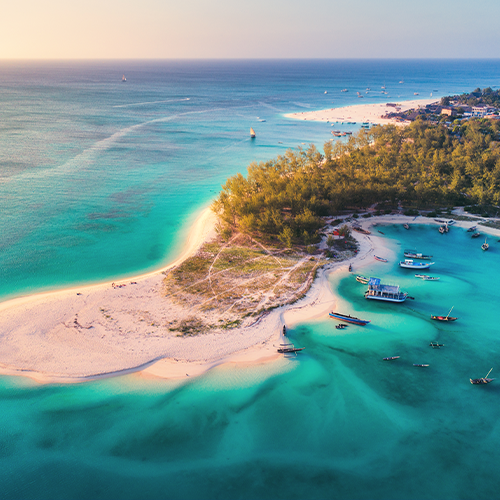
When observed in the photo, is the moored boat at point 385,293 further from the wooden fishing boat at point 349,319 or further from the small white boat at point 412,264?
the small white boat at point 412,264

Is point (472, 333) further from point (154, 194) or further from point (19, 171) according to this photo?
point (19, 171)

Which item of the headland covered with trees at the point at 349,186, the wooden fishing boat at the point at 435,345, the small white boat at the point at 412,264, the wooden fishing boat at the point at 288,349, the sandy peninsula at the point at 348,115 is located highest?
the sandy peninsula at the point at 348,115

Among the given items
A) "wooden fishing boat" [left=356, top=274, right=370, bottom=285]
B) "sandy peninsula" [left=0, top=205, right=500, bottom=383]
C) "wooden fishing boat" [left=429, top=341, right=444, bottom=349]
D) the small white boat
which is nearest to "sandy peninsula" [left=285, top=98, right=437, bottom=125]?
the small white boat

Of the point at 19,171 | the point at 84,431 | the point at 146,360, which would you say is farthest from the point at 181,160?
the point at 84,431

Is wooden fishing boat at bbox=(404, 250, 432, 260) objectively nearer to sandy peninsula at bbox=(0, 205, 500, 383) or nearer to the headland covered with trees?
the headland covered with trees

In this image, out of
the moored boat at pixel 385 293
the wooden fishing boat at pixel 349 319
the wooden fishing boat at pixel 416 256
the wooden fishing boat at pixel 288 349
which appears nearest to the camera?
the wooden fishing boat at pixel 288 349

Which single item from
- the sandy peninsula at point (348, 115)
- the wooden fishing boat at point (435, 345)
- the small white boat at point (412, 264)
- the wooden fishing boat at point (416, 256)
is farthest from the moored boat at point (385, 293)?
the sandy peninsula at point (348, 115)
